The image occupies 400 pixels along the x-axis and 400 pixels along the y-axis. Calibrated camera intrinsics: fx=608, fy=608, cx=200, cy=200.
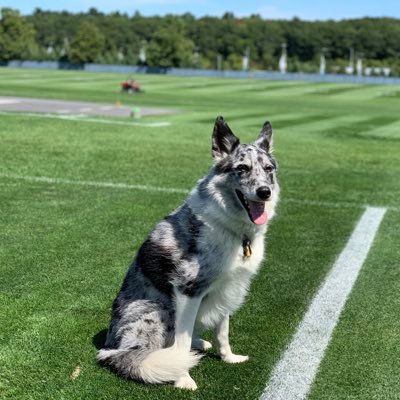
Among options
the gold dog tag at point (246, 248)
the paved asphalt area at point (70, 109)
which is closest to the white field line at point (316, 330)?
the gold dog tag at point (246, 248)

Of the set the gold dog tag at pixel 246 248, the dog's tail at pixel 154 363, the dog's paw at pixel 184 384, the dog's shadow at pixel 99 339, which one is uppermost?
the gold dog tag at pixel 246 248

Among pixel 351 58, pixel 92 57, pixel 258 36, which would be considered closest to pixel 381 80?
pixel 92 57

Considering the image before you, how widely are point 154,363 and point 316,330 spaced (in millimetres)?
2263

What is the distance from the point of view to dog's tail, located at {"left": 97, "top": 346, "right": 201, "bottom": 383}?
15.7 feet

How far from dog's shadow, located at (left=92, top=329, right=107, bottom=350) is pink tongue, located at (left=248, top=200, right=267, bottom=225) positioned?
194 centimetres

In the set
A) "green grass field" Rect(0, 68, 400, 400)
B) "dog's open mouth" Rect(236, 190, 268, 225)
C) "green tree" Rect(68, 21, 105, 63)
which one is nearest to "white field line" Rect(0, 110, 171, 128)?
"green grass field" Rect(0, 68, 400, 400)

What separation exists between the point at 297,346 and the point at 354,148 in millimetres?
16176

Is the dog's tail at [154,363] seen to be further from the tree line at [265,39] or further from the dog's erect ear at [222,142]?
the tree line at [265,39]

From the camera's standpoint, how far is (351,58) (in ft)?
591

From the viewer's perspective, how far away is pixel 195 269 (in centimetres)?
490

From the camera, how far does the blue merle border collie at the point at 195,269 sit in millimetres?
4875

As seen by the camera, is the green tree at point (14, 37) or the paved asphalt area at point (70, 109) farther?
the green tree at point (14, 37)

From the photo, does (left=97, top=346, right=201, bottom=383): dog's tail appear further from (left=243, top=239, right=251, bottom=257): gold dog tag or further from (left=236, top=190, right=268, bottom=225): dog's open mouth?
(left=236, top=190, right=268, bottom=225): dog's open mouth

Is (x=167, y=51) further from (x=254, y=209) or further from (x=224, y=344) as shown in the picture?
(x=254, y=209)
